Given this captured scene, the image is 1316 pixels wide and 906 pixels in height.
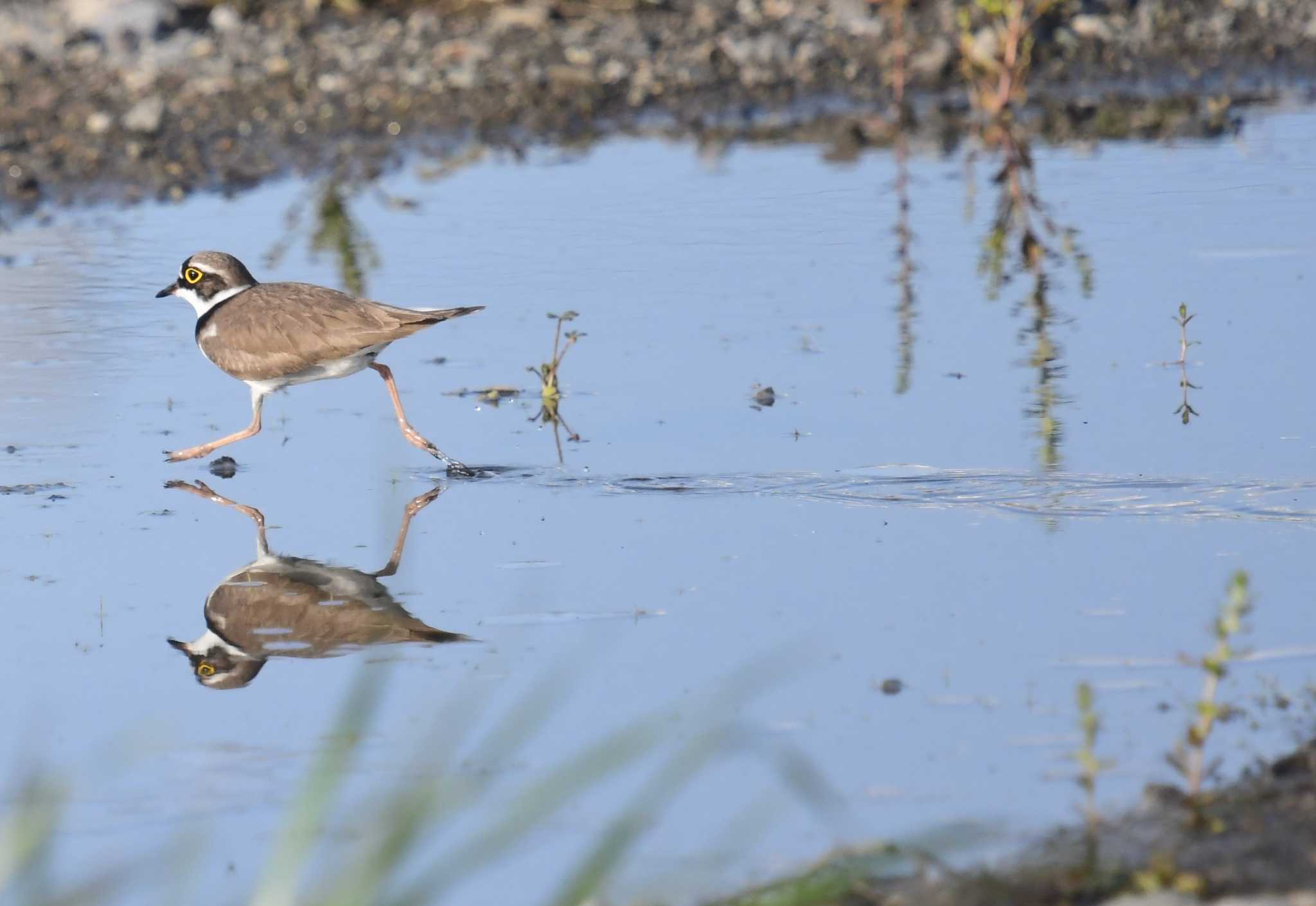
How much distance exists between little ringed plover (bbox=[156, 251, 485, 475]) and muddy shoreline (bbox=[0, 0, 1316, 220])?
500 centimetres

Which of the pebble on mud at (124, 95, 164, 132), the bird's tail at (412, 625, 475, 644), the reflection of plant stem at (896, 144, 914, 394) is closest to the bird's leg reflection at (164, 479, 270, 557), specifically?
the bird's tail at (412, 625, 475, 644)

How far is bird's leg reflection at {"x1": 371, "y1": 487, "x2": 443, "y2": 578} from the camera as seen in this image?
6855 millimetres

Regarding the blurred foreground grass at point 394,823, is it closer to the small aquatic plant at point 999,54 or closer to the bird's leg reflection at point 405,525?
the bird's leg reflection at point 405,525

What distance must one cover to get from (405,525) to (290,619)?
1110mm

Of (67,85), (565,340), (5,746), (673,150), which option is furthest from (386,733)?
(67,85)

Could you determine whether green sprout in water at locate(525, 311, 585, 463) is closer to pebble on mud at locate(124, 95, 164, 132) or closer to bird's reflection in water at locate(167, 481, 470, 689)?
bird's reflection in water at locate(167, 481, 470, 689)

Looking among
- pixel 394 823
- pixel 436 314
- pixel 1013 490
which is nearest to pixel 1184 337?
pixel 1013 490

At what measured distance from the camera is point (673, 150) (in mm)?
14477

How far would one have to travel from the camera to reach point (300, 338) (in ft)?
27.8

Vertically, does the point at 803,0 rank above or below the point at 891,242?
above

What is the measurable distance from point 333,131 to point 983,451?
8.12m

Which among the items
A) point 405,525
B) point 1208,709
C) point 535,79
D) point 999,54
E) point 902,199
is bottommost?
point 405,525

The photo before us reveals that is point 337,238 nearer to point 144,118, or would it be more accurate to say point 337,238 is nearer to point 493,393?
point 144,118

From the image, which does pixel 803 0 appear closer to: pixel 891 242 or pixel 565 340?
Result: pixel 891 242
